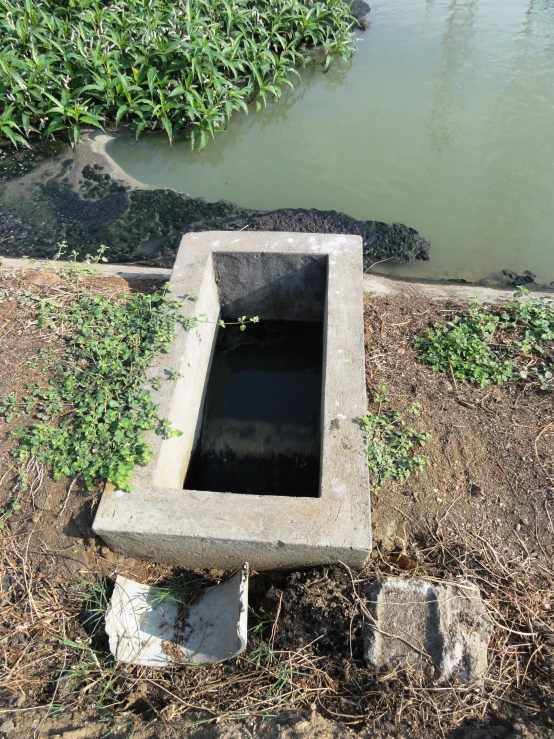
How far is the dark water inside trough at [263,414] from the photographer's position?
343 centimetres

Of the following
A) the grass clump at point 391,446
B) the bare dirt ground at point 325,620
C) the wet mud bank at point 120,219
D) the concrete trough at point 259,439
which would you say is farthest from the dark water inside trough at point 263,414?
the wet mud bank at point 120,219

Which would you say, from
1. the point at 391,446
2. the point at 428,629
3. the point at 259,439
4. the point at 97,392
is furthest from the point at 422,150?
the point at 428,629

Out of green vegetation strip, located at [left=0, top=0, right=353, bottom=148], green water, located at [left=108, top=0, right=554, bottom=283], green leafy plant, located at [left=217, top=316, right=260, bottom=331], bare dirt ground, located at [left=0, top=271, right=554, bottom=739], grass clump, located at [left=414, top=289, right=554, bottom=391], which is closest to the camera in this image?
bare dirt ground, located at [left=0, top=271, right=554, bottom=739]

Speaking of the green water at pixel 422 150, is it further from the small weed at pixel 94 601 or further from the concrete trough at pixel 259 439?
the small weed at pixel 94 601

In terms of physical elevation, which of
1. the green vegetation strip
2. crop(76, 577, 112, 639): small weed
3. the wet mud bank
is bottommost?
crop(76, 577, 112, 639): small weed

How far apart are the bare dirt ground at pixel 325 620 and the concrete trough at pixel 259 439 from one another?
0.23 metres

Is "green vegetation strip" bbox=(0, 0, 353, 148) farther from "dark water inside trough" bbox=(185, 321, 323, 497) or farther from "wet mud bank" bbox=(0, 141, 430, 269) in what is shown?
"dark water inside trough" bbox=(185, 321, 323, 497)

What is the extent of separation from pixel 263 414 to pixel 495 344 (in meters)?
1.71

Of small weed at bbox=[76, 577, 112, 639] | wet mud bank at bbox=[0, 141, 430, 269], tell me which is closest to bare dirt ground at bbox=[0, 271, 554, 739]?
small weed at bbox=[76, 577, 112, 639]

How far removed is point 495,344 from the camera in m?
3.32

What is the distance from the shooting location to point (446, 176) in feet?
19.0

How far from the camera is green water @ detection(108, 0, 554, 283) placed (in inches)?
209

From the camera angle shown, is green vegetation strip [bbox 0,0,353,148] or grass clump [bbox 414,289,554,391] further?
green vegetation strip [bbox 0,0,353,148]

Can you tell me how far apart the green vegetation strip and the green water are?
0.43 metres
